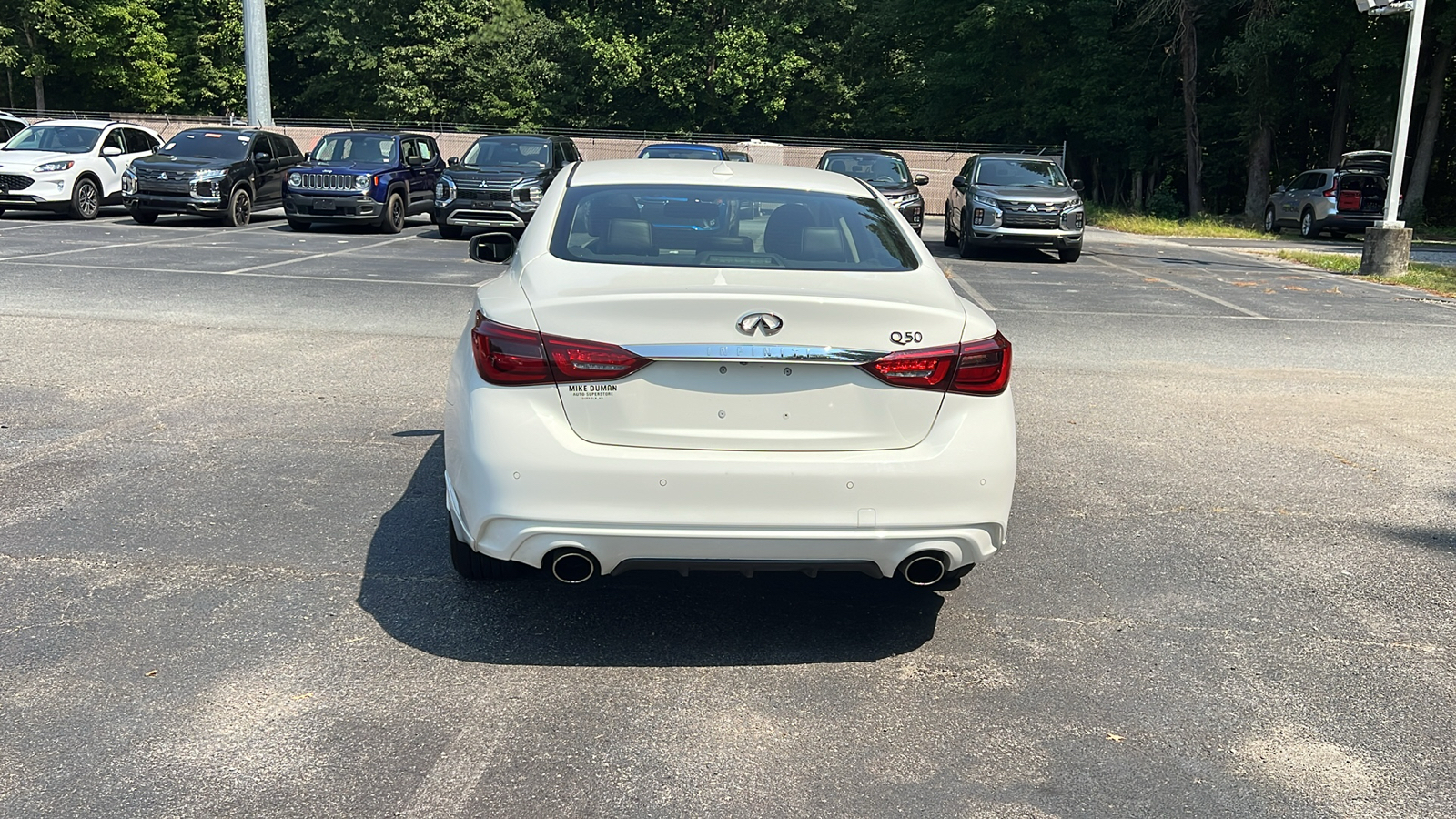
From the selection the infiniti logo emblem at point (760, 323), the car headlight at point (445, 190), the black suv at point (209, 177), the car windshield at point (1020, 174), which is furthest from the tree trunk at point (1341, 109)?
the infiniti logo emblem at point (760, 323)

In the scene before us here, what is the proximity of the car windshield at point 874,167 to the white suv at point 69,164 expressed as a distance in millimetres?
12623

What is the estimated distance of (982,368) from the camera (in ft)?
13.0

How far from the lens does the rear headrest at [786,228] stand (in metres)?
4.64

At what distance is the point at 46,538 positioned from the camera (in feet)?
16.5

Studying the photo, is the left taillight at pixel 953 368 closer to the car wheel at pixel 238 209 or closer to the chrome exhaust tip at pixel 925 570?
the chrome exhaust tip at pixel 925 570

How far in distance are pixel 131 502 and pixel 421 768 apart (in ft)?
9.62

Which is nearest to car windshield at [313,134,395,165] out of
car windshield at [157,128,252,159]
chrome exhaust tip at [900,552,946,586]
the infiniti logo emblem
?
car windshield at [157,128,252,159]

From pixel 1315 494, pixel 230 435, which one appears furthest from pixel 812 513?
pixel 230 435

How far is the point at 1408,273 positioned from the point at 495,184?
13648mm

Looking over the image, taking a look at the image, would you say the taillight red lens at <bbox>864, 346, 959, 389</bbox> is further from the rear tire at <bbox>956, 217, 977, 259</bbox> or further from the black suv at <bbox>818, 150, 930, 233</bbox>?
the black suv at <bbox>818, 150, 930, 233</bbox>

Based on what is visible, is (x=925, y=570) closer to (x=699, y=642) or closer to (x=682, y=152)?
(x=699, y=642)

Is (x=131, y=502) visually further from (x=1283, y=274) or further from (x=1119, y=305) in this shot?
(x=1283, y=274)

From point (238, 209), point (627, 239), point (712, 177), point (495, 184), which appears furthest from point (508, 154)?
point (627, 239)

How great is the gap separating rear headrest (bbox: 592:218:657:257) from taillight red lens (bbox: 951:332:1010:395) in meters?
1.19
